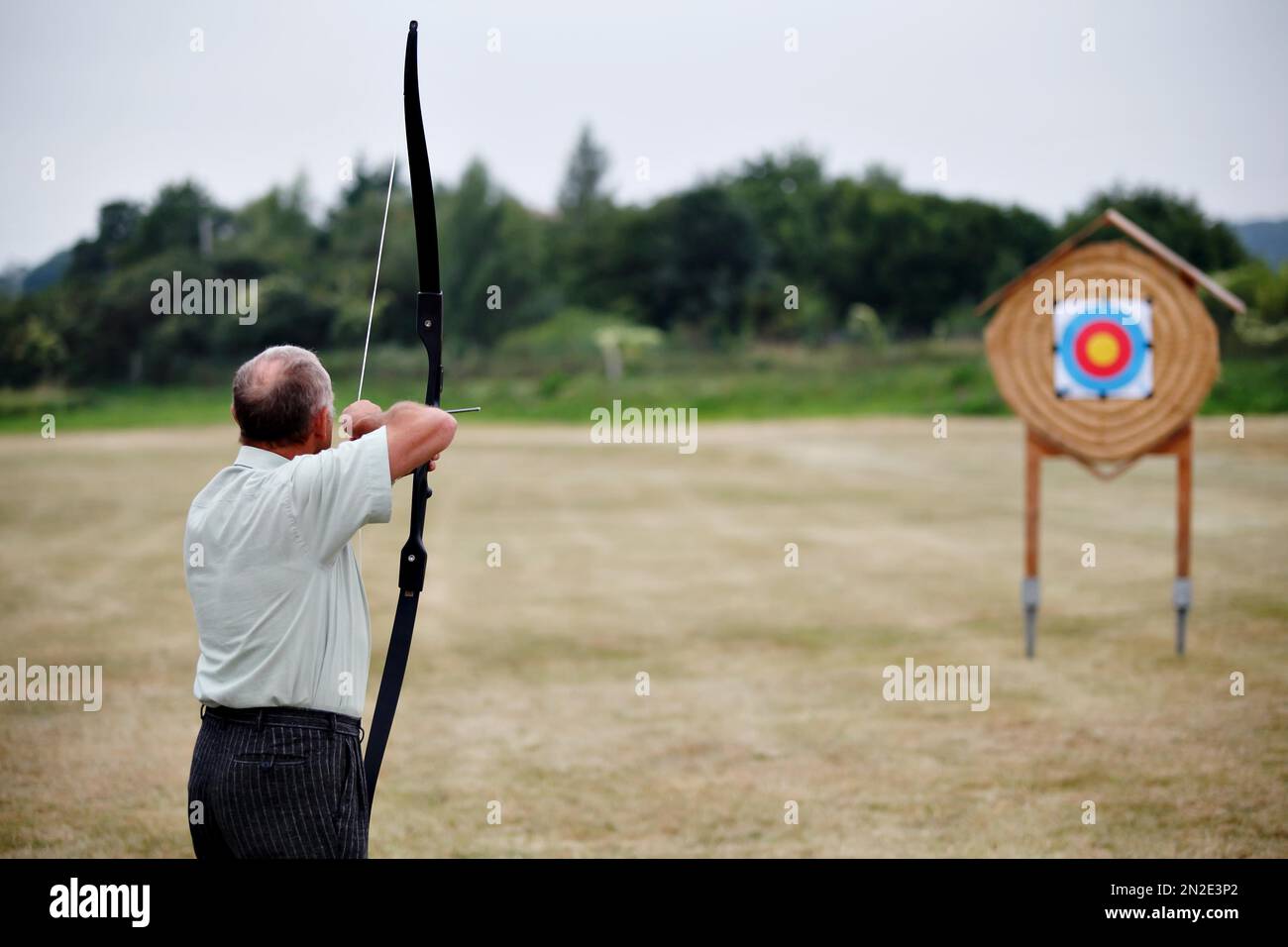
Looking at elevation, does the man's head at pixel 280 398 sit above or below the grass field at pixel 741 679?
above

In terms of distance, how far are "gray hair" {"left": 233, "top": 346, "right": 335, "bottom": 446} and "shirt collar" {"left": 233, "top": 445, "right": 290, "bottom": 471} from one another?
0.07 feet

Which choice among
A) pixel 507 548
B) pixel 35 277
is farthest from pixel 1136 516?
pixel 35 277

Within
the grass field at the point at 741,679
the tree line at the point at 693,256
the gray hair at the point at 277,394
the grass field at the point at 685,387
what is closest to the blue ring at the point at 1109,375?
the grass field at the point at 741,679

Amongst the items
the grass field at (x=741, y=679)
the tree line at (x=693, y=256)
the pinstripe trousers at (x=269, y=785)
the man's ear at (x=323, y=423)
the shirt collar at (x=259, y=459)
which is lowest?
the grass field at (x=741, y=679)

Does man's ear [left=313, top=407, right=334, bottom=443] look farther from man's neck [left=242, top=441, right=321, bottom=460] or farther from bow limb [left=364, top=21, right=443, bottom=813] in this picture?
bow limb [left=364, top=21, right=443, bottom=813]

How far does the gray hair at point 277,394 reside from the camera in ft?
7.54

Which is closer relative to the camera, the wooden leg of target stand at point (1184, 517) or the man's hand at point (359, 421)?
the man's hand at point (359, 421)

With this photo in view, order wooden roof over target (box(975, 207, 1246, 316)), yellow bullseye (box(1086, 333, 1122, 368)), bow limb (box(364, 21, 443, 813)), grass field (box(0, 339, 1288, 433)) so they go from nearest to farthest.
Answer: bow limb (box(364, 21, 443, 813))
wooden roof over target (box(975, 207, 1246, 316))
yellow bullseye (box(1086, 333, 1122, 368))
grass field (box(0, 339, 1288, 433))

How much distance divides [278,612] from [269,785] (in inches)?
13.3

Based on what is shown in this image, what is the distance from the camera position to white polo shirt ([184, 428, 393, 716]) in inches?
87.0

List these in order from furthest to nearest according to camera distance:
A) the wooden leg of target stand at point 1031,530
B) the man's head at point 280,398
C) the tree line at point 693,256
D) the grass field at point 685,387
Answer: the tree line at point 693,256 < the grass field at point 685,387 < the wooden leg of target stand at point 1031,530 < the man's head at point 280,398

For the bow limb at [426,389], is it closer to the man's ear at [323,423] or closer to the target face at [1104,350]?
the man's ear at [323,423]

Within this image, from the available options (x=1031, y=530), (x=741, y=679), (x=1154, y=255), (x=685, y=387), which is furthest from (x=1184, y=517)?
(x=685, y=387)

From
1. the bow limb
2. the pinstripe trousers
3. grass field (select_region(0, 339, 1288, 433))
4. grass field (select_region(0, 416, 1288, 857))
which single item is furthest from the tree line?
the pinstripe trousers
